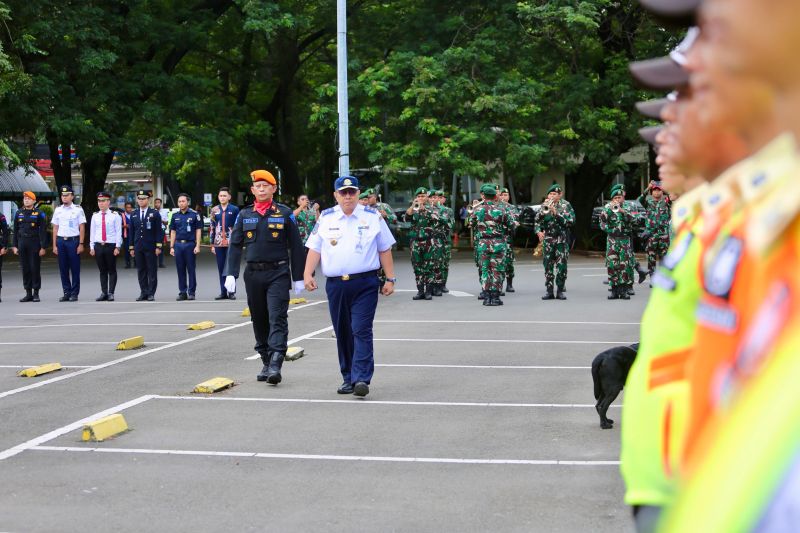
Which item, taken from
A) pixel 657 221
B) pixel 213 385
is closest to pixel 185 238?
pixel 657 221

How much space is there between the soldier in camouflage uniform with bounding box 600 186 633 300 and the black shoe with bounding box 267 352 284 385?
10.9 meters

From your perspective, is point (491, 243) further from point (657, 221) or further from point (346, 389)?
point (346, 389)

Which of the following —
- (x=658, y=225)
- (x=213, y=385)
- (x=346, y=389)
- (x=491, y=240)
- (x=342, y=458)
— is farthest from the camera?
(x=658, y=225)

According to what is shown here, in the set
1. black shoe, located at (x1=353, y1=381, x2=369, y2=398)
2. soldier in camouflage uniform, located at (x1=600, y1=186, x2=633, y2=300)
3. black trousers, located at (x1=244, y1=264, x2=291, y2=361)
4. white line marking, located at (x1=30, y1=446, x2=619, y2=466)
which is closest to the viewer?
white line marking, located at (x1=30, y1=446, x2=619, y2=466)

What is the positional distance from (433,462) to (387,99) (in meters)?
26.8

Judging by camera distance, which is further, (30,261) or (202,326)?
(30,261)

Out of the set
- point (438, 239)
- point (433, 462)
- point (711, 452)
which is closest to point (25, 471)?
point (433, 462)

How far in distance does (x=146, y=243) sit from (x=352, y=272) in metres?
12.9

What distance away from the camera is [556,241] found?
70.8 ft

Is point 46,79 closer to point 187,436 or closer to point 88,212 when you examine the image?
point 88,212

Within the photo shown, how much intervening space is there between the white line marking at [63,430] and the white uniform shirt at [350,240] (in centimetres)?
202

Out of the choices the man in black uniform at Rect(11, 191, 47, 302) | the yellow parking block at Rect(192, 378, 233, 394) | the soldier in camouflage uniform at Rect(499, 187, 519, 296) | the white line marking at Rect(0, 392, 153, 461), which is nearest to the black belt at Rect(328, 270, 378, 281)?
the yellow parking block at Rect(192, 378, 233, 394)

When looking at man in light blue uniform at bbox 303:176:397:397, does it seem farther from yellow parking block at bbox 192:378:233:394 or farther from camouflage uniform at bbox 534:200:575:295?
camouflage uniform at bbox 534:200:575:295

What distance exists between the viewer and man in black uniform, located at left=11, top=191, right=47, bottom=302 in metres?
22.7
